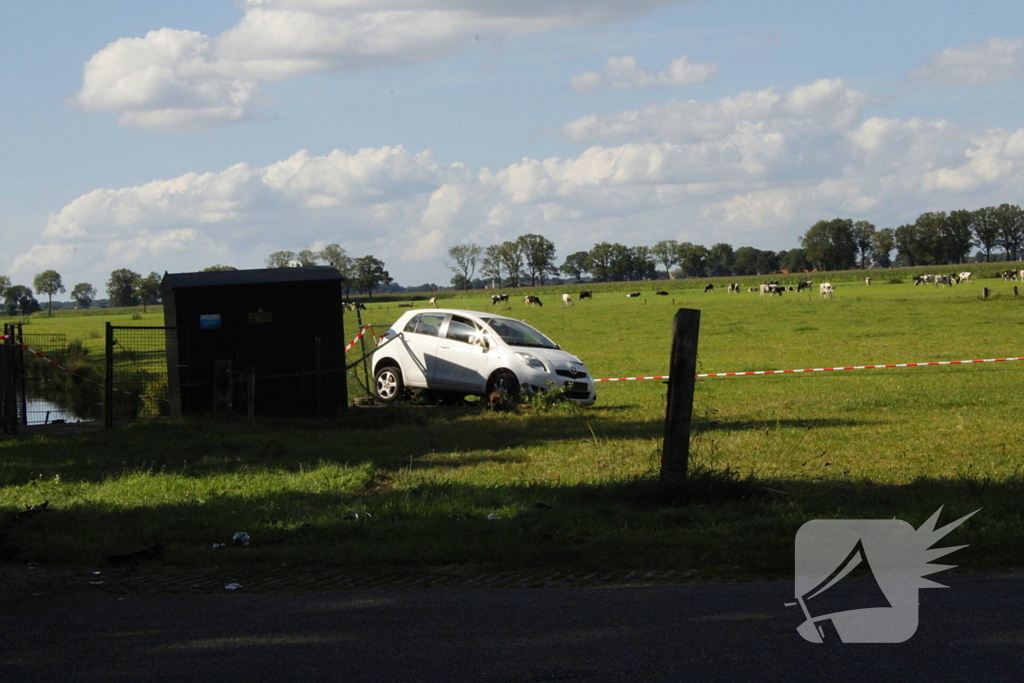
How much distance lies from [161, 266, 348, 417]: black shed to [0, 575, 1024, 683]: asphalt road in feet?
33.6

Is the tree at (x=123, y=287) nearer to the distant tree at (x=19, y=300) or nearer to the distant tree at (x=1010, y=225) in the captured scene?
the distant tree at (x=19, y=300)

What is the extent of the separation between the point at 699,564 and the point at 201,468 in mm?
6620

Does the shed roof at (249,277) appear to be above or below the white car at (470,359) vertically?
above

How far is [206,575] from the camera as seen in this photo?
7.34 meters

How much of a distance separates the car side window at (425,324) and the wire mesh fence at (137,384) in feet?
14.1

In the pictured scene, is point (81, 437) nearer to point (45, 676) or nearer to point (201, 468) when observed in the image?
point (201, 468)

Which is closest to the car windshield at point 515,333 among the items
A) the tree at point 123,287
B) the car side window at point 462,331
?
the car side window at point 462,331

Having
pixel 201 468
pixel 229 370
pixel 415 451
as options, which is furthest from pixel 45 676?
pixel 229 370

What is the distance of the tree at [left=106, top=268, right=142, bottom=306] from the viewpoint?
151 meters

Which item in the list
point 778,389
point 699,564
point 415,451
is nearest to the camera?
point 699,564

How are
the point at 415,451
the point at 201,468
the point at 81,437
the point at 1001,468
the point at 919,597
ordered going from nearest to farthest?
the point at 919,597 < the point at 1001,468 < the point at 201,468 < the point at 415,451 < the point at 81,437

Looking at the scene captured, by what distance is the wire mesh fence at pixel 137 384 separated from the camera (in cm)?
1542

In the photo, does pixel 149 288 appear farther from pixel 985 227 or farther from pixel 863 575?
pixel 985 227

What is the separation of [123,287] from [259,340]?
144m
